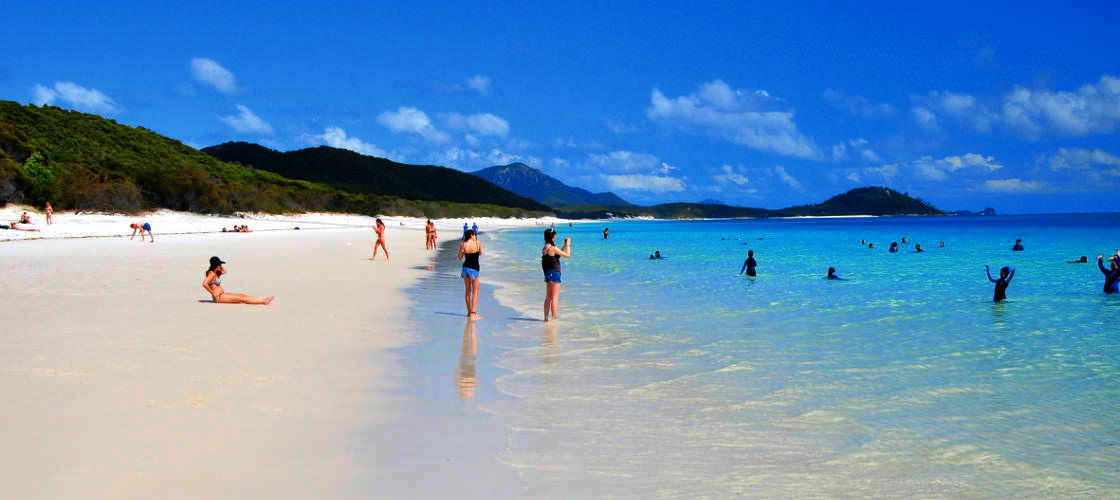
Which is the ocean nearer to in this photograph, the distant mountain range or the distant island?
the distant island

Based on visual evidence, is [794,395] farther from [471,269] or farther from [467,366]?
[471,269]

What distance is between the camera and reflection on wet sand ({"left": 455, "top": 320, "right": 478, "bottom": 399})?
7.44 meters

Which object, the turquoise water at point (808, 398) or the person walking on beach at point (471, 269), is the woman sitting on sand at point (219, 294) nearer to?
the person walking on beach at point (471, 269)

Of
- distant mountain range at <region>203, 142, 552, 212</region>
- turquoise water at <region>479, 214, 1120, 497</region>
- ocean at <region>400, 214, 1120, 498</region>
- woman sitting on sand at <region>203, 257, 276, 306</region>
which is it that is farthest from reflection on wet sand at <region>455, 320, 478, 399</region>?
distant mountain range at <region>203, 142, 552, 212</region>

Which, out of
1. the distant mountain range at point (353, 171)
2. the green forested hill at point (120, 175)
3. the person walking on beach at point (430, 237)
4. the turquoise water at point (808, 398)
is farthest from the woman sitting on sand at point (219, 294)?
the distant mountain range at point (353, 171)

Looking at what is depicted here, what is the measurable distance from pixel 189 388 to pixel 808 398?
6.46 meters

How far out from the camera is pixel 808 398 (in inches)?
297

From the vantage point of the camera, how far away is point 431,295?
1609cm

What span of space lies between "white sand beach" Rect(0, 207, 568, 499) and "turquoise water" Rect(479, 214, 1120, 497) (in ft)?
4.96

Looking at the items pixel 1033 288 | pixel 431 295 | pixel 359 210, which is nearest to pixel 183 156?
pixel 359 210

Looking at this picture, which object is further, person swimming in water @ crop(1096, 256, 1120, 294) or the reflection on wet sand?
person swimming in water @ crop(1096, 256, 1120, 294)

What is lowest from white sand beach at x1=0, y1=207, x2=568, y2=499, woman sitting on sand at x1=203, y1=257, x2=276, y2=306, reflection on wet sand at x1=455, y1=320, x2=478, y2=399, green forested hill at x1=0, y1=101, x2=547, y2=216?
reflection on wet sand at x1=455, y1=320, x2=478, y2=399

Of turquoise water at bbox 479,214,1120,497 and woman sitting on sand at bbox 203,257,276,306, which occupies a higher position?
woman sitting on sand at bbox 203,257,276,306

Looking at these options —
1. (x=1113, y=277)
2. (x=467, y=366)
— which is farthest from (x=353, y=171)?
(x=467, y=366)
